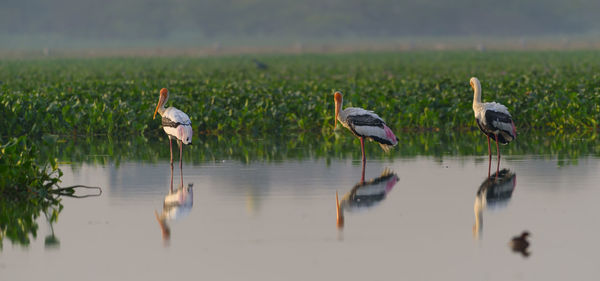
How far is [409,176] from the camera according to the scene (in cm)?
1769

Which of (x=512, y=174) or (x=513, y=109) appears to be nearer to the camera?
Result: (x=512, y=174)

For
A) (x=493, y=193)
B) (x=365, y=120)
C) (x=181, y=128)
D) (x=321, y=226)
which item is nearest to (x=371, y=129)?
(x=365, y=120)

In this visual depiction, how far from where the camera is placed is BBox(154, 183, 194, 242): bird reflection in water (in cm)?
1317

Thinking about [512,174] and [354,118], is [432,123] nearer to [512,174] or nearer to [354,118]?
[354,118]

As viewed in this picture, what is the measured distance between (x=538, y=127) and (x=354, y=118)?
27.4 ft

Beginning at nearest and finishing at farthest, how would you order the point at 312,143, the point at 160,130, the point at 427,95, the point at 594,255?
the point at 594,255 → the point at 312,143 → the point at 160,130 → the point at 427,95

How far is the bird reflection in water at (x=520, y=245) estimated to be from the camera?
1136 centimetres

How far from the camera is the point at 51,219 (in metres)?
13.8

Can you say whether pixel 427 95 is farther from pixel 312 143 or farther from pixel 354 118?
pixel 354 118

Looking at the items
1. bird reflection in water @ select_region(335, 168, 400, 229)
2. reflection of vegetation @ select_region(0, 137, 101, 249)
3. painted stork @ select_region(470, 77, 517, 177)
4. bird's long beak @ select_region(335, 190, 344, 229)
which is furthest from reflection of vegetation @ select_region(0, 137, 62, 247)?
Answer: painted stork @ select_region(470, 77, 517, 177)

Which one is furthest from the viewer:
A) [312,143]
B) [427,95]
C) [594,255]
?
[427,95]

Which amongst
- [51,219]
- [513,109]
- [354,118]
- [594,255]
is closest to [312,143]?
[354,118]

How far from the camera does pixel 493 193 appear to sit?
15.6 meters

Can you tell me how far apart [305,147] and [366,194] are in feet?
23.5
